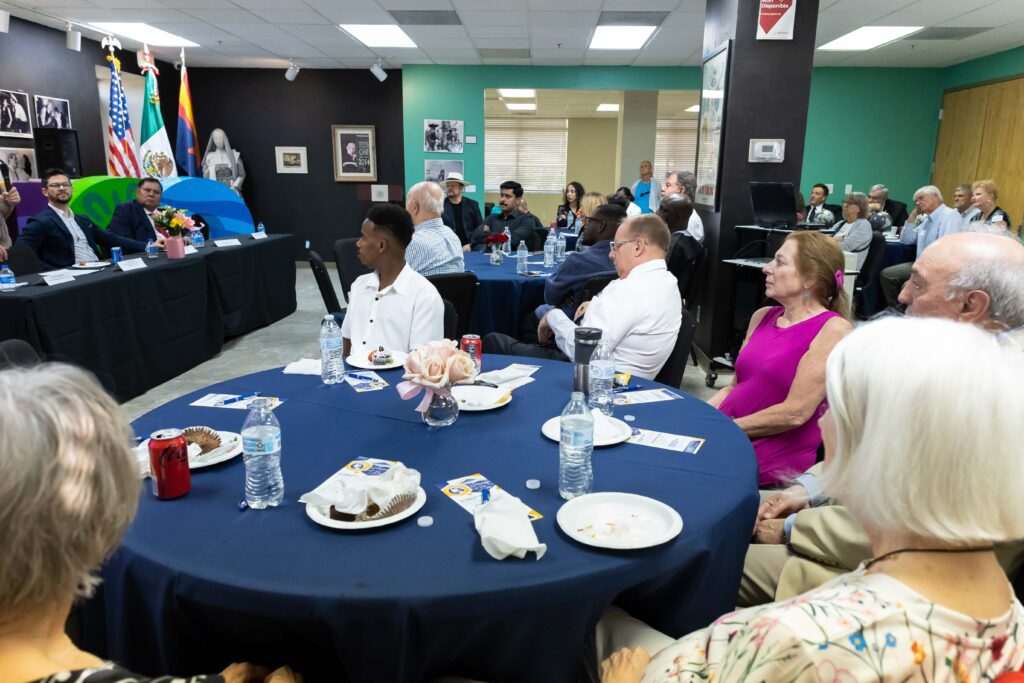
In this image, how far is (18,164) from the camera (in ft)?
23.4

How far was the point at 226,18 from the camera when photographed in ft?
23.9

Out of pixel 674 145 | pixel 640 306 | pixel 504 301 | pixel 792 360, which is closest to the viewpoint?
pixel 792 360

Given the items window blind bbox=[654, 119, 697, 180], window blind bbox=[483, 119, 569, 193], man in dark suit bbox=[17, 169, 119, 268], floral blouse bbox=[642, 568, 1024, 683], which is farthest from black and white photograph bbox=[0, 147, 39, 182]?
window blind bbox=[654, 119, 697, 180]

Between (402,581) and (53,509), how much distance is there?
558 mm

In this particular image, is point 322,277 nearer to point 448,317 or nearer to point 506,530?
point 448,317

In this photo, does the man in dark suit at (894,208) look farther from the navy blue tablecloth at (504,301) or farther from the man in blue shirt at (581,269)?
the man in blue shirt at (581,269)

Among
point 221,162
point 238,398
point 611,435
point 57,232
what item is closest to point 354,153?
point 221,162

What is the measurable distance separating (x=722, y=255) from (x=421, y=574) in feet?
15.6

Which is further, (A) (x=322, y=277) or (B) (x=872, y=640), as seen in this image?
(A) (x=322, y=277)

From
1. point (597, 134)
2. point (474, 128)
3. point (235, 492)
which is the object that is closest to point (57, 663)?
point (235, 492)

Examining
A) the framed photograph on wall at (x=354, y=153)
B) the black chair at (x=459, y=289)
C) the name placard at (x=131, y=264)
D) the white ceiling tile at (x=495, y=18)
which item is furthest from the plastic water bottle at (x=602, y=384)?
the framed photograph on wall at (x=354, y=153)

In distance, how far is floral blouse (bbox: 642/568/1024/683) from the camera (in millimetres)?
830

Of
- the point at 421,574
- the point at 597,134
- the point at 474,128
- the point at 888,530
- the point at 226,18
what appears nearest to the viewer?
the point at 888,530

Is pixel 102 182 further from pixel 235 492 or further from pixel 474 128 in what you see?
pixel 235 492
